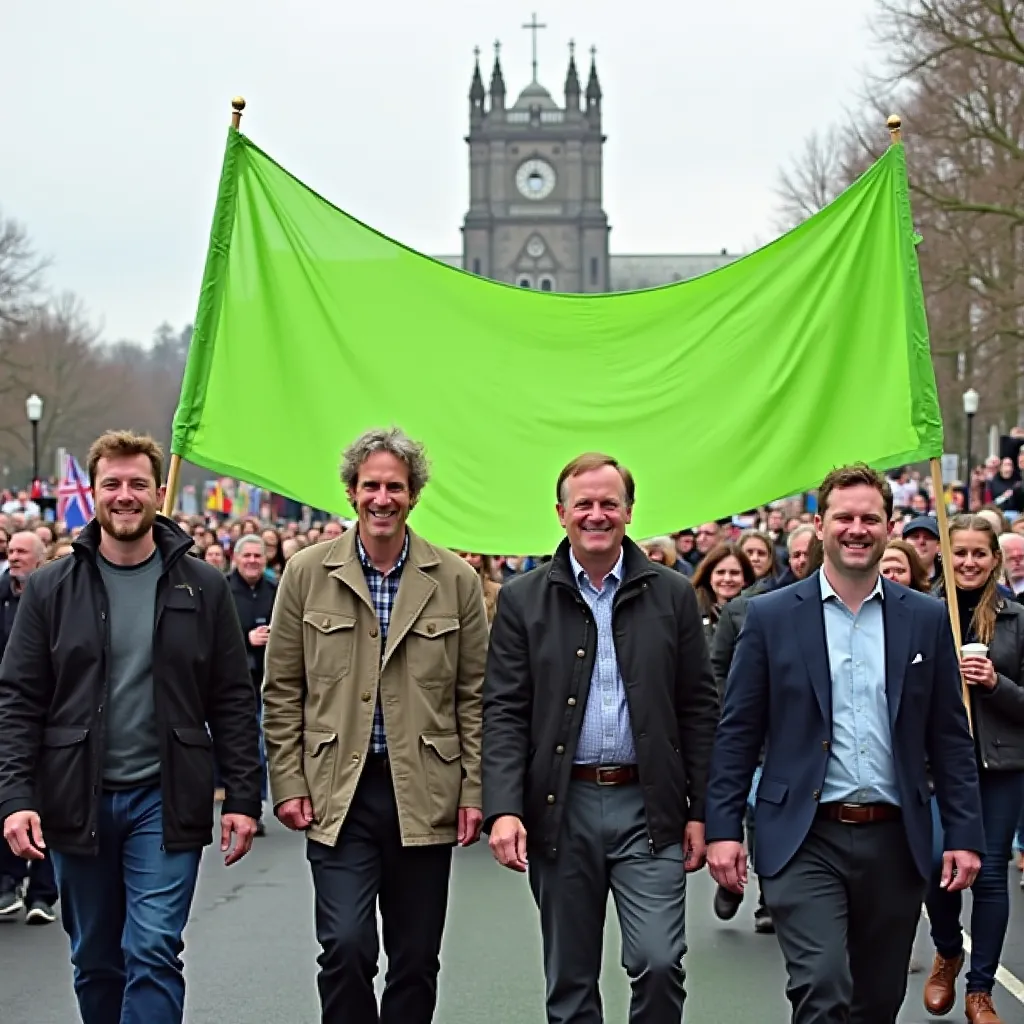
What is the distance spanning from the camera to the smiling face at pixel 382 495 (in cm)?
626

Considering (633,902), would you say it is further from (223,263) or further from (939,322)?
(939,322)

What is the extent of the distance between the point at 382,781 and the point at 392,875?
0.30 meters

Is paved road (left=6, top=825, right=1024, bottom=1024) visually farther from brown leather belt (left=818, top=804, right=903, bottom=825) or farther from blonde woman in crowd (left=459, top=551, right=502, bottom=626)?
blonde woman in crowd (left=459, top=551, right=502, bottom=626)

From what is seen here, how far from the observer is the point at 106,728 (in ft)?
20.1

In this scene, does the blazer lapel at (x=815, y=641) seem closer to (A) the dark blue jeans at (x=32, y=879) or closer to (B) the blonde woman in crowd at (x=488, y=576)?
(A) the dark blue jeans at (x=32, y=879)

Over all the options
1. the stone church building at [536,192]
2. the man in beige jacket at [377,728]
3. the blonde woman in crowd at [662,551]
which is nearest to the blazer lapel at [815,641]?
the man in beige jacket at [377,728]

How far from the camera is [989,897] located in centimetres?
764

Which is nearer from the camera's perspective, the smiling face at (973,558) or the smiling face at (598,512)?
the smiling face at (598,512)

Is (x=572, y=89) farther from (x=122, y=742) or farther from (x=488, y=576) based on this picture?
(x=122, y=742)

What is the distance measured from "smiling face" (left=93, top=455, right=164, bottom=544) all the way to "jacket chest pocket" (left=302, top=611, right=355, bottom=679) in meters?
0.58

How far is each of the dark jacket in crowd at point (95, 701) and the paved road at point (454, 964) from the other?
1.83 metres

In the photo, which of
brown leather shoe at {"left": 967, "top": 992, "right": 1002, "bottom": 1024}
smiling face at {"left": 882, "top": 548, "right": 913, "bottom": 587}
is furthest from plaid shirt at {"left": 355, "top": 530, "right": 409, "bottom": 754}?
smiling face at {"left": 882, "top": 548, "right": 913, "bottom": 587}

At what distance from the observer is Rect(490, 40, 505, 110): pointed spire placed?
541ft

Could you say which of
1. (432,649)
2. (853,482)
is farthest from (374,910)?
(853,482)
